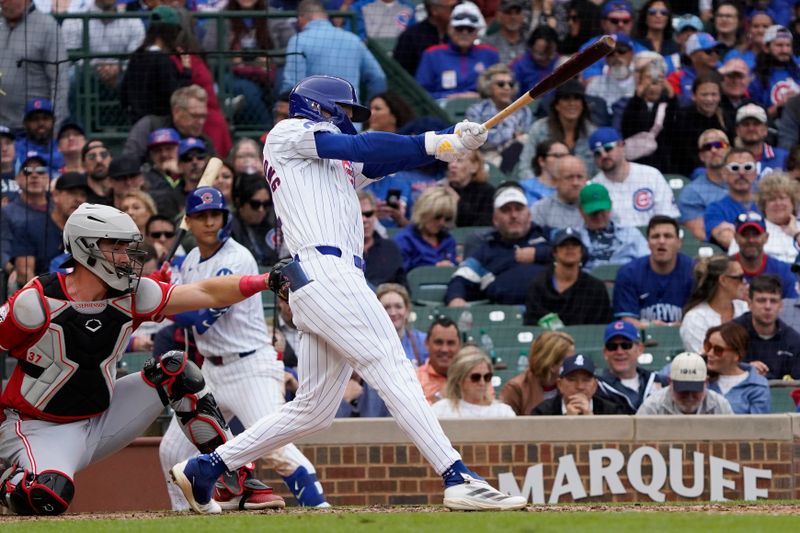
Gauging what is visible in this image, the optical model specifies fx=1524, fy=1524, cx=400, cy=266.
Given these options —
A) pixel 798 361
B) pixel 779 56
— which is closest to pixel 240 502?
pixel 798 361

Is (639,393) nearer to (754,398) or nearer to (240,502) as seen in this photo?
(754,398)

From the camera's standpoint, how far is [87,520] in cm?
620

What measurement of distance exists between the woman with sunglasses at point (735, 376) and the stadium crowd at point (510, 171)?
0.01m

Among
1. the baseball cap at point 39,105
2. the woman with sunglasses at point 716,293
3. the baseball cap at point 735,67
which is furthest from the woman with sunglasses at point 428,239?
the baseball cap at point 735,67

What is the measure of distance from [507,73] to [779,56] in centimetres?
247

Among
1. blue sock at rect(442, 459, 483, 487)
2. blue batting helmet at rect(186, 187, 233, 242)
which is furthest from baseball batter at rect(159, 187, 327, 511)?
blue sock at rect(442, 459, 483, 487)

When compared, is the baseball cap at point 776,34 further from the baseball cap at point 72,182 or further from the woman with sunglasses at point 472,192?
the baseball cap at point 72,182

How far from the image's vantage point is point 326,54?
11383 millimetres

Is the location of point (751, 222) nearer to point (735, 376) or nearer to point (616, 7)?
point (735, 376)

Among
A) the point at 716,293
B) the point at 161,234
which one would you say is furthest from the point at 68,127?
the point at 716,293

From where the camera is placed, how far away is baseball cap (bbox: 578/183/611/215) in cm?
1072

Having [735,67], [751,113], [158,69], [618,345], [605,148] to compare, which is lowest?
[618,345]

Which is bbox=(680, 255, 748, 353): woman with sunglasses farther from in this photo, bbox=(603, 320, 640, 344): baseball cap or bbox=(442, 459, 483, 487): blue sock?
bbox=(442, 459, 483, 487): blue sock

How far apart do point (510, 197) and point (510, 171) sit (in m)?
1.46
